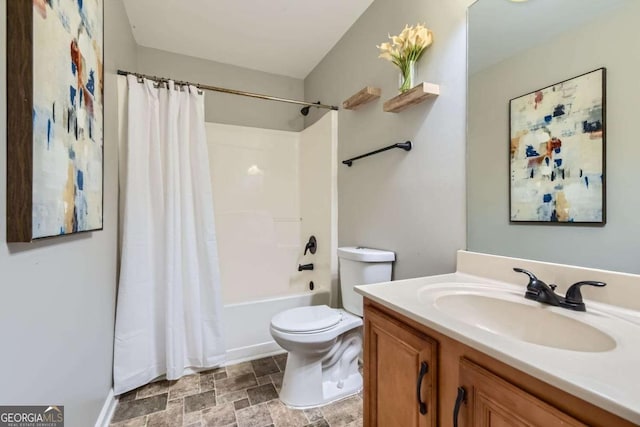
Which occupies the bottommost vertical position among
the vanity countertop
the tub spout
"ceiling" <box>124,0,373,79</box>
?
the tub spout

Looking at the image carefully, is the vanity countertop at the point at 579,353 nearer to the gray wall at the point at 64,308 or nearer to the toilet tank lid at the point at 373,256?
the toilet tank lid at the point at 373,256

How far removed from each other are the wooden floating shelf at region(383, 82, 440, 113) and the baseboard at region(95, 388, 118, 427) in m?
2.16

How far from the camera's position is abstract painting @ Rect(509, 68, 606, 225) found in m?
0.87

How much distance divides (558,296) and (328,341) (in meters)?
1.05

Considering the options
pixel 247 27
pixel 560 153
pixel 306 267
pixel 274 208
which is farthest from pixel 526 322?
pixel 247 27

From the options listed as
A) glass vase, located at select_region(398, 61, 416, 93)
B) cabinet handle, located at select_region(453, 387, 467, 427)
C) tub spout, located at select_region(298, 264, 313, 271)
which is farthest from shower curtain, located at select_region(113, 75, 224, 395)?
cabinet handle, located at select_region(453, 387, 467, 427)

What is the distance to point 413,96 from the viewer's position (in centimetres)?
141

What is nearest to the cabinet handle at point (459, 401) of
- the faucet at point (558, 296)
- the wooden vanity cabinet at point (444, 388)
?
the wooden vanity cabinet at point (444, 388)

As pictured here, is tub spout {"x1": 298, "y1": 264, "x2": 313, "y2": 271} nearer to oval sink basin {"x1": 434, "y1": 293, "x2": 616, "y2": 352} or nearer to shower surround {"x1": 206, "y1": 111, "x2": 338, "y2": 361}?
shower surround {"x1": 206, "y1": 111, "x2": 338, "y2": 361}

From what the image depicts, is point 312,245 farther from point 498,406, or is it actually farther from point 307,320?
point 498,406

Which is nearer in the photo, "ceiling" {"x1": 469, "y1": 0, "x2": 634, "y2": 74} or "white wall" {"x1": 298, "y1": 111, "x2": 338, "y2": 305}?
"ceiling" {"x1": 469, "y1": 0, "x2": 634, "y2": 74}

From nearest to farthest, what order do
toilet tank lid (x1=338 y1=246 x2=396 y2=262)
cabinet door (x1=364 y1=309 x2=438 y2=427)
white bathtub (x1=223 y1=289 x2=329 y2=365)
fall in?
1. cabinet door (x1=364 y1=309 x2=438 y2=427)
2. toilet tank lid (x1=338 y1=246 x2=396 y2=262)
3. white bathtub (x1=223 y1=289 x2=329 y2=365)

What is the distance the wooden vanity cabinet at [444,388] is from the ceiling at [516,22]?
1048 mm

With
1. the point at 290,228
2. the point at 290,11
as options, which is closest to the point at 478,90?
the point at 290,11
